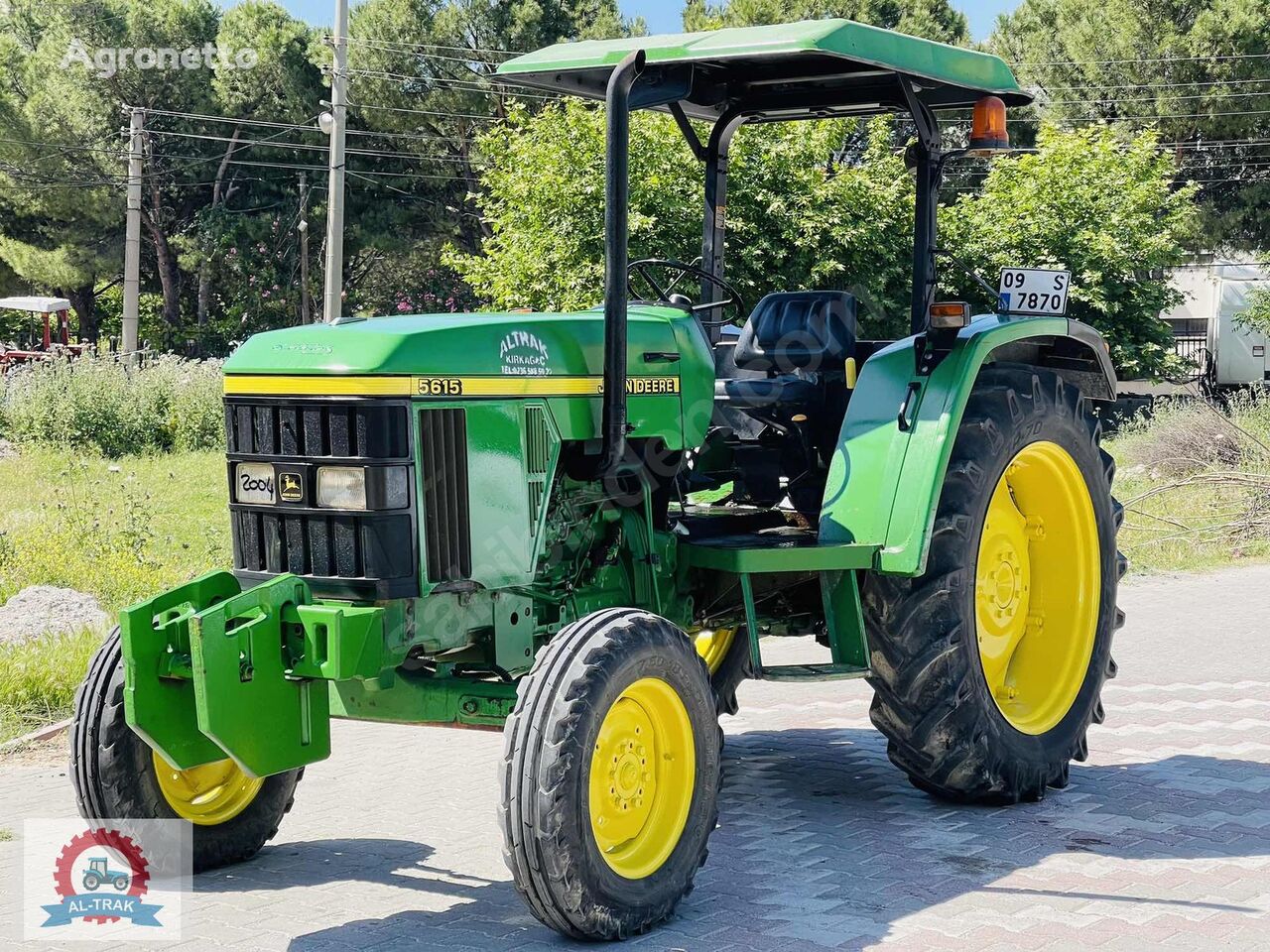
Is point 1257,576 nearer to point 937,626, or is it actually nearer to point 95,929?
point 937,626

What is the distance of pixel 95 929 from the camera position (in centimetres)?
467

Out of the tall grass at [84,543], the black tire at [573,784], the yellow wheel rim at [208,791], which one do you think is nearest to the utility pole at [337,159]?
the tall grass at [84,543]

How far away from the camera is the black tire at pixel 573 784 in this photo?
4234 mm

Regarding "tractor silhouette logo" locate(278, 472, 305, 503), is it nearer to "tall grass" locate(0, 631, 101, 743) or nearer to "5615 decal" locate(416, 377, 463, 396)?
"5615 decal" locate(416, 377, 463, 396)

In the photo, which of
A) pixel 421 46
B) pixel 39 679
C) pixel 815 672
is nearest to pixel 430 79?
pixel 421 46

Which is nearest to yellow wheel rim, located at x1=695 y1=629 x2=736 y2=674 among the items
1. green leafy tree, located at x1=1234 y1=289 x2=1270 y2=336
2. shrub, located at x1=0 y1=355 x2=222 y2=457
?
shrub, located at x1=0 y1=355 x2=222 y2=457

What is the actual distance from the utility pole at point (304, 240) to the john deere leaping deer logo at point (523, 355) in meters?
37.0

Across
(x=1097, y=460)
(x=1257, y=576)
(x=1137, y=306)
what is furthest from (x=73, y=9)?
(x=1097, y=460)

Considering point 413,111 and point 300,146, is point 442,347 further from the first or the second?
point 300,146

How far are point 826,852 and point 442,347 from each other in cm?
223

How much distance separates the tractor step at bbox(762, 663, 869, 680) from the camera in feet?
17.5

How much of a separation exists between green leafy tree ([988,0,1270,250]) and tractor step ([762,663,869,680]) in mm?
29163

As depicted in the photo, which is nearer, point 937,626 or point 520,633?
point 520,633

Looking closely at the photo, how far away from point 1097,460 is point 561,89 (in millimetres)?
2719
